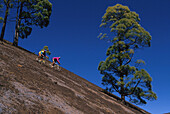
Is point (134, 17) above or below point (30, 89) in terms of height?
above

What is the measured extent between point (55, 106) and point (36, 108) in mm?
823

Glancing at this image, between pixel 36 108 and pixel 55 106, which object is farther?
pixel 55 106

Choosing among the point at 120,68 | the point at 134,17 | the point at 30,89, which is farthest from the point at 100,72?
the point at 30,89

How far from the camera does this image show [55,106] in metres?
4.45

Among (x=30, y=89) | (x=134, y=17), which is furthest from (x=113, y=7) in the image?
(x=30, y=89)

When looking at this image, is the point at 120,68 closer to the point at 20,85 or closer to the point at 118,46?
the point at 118,46

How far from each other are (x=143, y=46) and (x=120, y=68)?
4176 millimetres

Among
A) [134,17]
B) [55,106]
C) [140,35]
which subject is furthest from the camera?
[134,17]

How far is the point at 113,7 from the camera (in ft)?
57.5

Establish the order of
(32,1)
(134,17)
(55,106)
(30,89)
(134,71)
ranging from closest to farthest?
(55,106) < (30,89) < (134,71) < (134,17) < (32,1)

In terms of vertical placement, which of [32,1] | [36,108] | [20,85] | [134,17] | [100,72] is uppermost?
[134,17]

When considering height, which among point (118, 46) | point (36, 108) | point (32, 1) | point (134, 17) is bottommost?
point (36, 108)

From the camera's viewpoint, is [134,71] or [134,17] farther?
[134,17]

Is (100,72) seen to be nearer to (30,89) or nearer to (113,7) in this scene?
(113,7)
